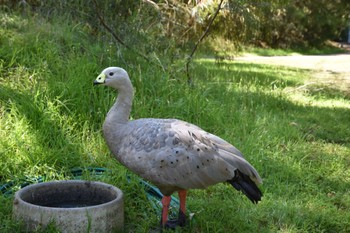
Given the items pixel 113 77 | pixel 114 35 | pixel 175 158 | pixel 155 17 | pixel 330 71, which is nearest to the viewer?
pixel 175 158

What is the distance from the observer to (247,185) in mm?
4020

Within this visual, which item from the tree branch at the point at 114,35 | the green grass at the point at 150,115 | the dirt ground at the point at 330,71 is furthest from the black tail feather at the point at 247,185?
the dirt ground at the point at 330,71

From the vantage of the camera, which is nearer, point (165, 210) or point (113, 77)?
point (165, 210)

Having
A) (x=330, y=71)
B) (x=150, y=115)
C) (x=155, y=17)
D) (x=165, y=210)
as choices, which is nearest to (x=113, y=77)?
(x=165, y=210)

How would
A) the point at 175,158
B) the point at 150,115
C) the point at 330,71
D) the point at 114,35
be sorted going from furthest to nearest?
the point at 330,71 < the point at 114,35 < the point at 150,115 < the point at 175,158

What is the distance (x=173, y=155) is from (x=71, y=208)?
2.63ft

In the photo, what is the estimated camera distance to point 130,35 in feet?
24.2

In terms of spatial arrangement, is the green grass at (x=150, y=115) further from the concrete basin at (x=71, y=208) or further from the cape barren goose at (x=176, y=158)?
Result: the cape barren goose at (x=176, y=158)

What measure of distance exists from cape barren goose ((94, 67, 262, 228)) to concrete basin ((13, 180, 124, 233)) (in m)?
0.32

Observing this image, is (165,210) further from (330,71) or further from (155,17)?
(330,71)

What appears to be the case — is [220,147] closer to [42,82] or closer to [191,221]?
[191,221]

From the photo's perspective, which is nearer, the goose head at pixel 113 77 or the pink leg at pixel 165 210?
the pink leg at pixel 165 210

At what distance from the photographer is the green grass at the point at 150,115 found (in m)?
4.50

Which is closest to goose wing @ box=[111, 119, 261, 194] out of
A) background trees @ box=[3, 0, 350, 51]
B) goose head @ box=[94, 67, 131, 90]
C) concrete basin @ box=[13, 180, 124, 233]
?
concrete basin @ box=[13, 180, 124, 233]
